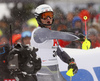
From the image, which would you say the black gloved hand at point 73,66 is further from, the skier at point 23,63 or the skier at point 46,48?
the skier at point 23,63

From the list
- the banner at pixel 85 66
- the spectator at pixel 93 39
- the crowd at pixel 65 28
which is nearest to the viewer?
the banner at pixel 85 66

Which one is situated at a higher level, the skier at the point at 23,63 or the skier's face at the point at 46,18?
the skier's face at the point at 46,18

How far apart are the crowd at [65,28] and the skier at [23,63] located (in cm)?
45

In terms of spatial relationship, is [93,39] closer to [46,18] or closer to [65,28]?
[65,28]

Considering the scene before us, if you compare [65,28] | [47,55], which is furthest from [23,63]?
[65,28]

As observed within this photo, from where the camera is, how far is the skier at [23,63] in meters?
3.22

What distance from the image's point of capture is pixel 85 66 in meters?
3.79

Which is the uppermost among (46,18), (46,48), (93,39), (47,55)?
(46,18)

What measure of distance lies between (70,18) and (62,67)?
17.1ft

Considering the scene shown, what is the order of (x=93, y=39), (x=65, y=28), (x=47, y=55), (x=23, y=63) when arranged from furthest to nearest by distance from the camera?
(x=65, y=28), (x=93, y=39), (x=47, y=55), (x=23, y=63)

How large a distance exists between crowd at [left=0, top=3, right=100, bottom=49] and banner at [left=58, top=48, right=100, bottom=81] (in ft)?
1.37

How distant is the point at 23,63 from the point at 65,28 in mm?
4450

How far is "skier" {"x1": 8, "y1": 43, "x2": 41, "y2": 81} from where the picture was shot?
3221mm

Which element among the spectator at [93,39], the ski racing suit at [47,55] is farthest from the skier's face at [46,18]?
the spectator at [93,39]
